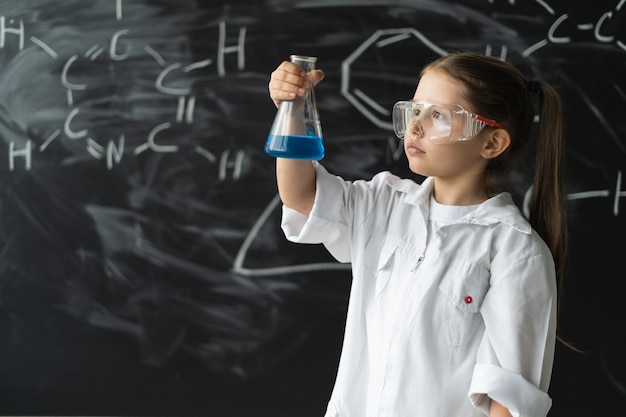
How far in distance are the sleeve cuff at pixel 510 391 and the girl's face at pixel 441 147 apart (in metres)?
0.35

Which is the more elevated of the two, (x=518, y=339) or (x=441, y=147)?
(x=441, y=147)

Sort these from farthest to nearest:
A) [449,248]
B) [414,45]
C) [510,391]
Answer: [414,45] < [449,248] < [510,391]

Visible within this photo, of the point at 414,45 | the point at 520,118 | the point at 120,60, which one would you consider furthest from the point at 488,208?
the point at 120,60

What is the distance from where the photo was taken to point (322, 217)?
1.30m

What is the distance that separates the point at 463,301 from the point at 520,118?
1.25 ft

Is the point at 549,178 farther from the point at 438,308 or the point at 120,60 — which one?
the point at 120,60

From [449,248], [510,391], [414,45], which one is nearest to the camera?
[510,391]

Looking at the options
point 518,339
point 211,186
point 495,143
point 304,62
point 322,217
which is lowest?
point 211,186

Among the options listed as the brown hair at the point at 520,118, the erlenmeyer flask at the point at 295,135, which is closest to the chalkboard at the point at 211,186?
the brown hair at the point at 520,118

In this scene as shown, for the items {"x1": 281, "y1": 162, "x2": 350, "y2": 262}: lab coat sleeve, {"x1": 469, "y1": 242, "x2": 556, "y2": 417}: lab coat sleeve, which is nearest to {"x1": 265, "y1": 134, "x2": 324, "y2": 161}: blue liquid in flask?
{"x1": 281, "y1": 162, "x2": 350, "y2": 262}: lab coat sleeve

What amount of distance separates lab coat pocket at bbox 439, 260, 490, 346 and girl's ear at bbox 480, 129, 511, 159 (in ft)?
0.73

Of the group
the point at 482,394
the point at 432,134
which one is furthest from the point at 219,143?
the point at 482,394

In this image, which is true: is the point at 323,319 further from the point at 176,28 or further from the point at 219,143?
the point at 176,28

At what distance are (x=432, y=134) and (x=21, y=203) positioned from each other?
5.02 feet
